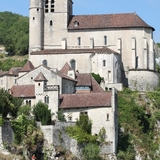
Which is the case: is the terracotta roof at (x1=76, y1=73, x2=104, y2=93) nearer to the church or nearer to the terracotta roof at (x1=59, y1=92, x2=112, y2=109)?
the terracotta roof at (x1=59, y1=92, x2=112, y2=109)

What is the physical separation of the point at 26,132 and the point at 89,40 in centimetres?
3918

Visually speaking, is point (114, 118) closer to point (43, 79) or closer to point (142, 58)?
point (43, 79)

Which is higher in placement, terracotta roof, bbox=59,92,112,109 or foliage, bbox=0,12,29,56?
foliage, bbox=0,12,29,56

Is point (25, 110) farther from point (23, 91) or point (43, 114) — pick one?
point (23, 91)

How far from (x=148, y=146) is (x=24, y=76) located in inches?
698

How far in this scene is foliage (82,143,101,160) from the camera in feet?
216

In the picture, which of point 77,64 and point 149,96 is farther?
point 77,64

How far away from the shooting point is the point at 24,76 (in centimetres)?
8212

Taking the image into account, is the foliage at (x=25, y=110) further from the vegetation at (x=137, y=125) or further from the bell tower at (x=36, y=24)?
the bell tower at (x=36, y=24)

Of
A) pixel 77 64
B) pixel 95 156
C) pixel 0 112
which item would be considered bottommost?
pixel 95 156

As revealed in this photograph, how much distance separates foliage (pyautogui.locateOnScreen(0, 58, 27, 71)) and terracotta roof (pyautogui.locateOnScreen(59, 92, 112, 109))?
3455 centimetres

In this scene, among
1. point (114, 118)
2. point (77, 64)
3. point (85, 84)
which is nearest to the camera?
point (114, 118)

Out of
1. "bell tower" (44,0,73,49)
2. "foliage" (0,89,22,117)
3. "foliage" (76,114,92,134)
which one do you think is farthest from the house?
"bell tower" (44,0,73,49)

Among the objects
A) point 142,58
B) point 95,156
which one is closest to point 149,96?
point 142,58
